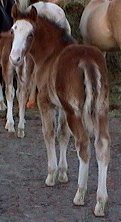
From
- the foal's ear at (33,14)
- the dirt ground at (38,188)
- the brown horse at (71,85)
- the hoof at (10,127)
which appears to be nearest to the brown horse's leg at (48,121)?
the brown horse at (71,85)

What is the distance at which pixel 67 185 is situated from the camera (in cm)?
573

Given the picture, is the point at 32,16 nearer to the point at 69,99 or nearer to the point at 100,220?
the point at 69,99

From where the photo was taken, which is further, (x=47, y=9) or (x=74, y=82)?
(x=47, y=9)

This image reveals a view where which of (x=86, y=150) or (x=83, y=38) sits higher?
(x=86, y=150)

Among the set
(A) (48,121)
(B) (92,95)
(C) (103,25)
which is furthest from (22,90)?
(B) (92,95)

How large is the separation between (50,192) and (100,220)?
80 cm

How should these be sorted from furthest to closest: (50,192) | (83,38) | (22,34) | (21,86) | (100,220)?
1. (83,38)
2. (21,86)
3. (50,192)
4. (22,34)
5. (100,220)

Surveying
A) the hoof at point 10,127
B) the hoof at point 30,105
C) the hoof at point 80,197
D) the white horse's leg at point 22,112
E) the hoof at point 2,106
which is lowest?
the hoof at point 30,105

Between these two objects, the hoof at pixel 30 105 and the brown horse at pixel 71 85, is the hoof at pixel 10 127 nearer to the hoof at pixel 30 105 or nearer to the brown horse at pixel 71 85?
the hoof at pixel 30 105

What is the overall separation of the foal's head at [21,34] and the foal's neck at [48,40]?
17 centimetres

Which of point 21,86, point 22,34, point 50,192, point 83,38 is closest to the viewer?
point 22,34

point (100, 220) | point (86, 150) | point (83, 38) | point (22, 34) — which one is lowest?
point (83, 38)

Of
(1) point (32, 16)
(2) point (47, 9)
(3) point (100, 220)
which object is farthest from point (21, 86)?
(3) point (100, 220)

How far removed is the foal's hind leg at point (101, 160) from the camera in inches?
194
